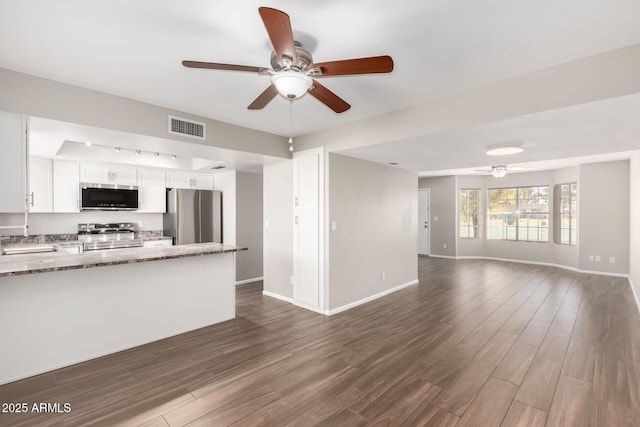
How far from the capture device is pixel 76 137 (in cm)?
311

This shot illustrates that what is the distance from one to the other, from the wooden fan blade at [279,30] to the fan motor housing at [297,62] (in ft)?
0.19

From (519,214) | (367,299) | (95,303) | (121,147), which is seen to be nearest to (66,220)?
(121,147)

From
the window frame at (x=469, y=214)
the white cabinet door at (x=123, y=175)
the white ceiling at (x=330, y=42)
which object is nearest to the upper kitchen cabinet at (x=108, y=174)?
the white cabinet door at (x=123, y=175)

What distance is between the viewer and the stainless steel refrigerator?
572 cm

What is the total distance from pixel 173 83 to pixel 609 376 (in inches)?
179

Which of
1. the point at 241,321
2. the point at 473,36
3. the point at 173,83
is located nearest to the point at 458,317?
the point at 241,321

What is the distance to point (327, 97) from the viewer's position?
2.21m

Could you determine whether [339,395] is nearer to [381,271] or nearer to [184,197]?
[381,271]

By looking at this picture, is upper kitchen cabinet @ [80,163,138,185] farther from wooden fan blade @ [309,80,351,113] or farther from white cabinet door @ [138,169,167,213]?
wooden fan blade @ [309,80,351,113]

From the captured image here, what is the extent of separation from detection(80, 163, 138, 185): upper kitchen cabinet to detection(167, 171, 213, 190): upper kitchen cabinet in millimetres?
617

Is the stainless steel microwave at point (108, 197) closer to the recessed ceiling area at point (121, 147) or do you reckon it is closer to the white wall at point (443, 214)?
the recessed ceiling area at point (121, 147)

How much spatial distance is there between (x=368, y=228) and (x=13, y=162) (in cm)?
408

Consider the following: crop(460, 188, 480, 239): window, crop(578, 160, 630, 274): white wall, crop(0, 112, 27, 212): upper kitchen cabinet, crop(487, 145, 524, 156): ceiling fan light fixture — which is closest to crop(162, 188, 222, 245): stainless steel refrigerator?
crop(0, 112, 27, 212): upper kitchen cabinet

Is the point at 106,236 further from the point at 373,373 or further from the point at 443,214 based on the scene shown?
the point at 443,214
